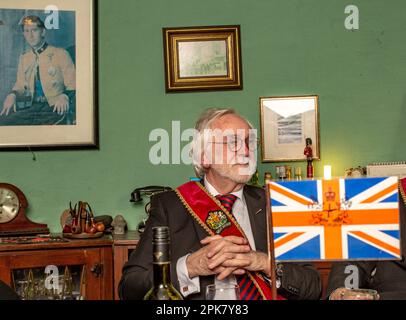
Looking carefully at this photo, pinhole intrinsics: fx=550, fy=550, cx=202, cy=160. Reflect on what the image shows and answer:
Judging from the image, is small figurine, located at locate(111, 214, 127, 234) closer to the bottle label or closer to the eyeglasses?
the eyeglasses

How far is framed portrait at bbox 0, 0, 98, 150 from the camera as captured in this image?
3176 mm

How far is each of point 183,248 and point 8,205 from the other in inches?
59.0

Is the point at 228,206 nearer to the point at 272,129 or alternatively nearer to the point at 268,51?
the point at 272,129

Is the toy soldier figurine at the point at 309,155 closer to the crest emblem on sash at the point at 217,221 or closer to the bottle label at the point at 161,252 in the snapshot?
the crest emblem on sash at the point at 217,221

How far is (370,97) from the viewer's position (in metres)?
3.27

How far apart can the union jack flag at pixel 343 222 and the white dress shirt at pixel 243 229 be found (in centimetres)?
62

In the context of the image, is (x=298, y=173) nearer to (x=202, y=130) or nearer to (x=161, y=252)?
(x=202, y=130)

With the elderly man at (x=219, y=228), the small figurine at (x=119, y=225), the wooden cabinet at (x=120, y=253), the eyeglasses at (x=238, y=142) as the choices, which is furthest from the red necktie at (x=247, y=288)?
the small figurine at (x=119, y=225)

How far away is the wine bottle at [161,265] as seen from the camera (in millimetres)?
936

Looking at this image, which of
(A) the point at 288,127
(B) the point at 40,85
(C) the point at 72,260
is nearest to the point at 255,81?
(A) the point at 288,127

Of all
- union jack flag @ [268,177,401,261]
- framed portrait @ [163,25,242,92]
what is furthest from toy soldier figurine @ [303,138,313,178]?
union jack flag @ [268,177,401,261]

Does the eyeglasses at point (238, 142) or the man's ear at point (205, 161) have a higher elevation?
the eyeglasses at point (238, 142)

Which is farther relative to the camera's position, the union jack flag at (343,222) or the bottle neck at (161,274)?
the union jack flag at (343,222)
